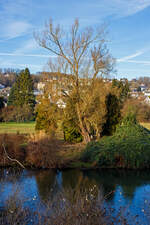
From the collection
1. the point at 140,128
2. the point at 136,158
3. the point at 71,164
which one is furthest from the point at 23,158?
the point at 140,128

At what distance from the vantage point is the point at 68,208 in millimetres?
5609

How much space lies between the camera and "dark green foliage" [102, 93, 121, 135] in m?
21.5

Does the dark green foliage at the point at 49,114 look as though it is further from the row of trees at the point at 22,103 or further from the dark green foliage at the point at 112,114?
the row of trees at the point at 22,103

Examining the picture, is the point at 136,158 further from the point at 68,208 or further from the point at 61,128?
the point at 68,208

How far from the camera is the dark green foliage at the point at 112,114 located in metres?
21.5

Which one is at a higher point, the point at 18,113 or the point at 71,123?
the point at 71,123

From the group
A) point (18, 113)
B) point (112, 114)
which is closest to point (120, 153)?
point (112, 114)

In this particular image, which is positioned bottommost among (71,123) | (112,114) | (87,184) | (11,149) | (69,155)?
(87,184)

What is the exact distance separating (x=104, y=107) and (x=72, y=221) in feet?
51.3

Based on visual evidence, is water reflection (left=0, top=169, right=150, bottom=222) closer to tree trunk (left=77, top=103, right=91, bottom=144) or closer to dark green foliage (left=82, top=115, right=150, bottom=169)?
dark green foliage (left=82, top=115, right=150, bottom=169)

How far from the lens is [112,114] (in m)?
21.6

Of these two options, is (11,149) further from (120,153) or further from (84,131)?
(84,131)

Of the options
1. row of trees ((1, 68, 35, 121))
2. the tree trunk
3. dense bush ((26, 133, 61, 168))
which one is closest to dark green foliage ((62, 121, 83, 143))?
the tree trunk

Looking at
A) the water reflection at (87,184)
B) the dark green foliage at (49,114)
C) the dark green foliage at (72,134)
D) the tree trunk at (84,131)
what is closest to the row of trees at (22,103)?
the dark green foliage at (49,114)
